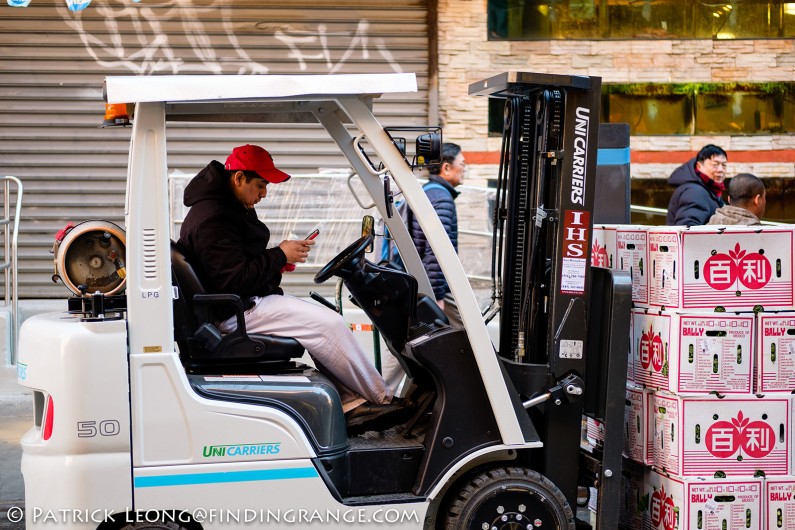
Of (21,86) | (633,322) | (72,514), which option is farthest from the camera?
(21,86)

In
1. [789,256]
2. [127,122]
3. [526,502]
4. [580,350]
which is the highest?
[127,122]

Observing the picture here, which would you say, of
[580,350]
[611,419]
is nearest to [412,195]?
[580,350]

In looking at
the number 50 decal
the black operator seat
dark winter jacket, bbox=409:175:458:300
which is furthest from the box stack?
the number 50 decal

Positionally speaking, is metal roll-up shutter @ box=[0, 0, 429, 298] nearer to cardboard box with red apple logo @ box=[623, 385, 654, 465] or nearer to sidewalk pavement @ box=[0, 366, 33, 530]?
sidewalk pavement @ box=[0, 366, 33, 530]

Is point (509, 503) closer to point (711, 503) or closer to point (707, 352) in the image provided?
point (711, 503)

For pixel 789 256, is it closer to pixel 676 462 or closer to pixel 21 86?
pixel 676 462

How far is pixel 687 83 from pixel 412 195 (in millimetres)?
7664

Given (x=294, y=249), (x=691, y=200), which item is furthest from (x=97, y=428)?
(x=691, y=200)

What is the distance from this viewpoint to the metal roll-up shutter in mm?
10695

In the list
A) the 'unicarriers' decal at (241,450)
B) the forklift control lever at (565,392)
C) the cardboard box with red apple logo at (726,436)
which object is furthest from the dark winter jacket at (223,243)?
the cardboard box with red apple logo at (726,436)

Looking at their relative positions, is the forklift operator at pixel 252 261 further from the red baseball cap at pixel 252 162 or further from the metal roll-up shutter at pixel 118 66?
the metal roll-up shutter at pixel 118 66

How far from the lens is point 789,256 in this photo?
4.79 metres

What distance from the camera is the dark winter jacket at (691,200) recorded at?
7.41 metres

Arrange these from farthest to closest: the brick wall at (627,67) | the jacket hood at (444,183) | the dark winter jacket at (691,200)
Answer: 1. the brick wall at (627,67)
2. the dark winter jacket at (691,200)
3. the jacket hood at (444,183)
